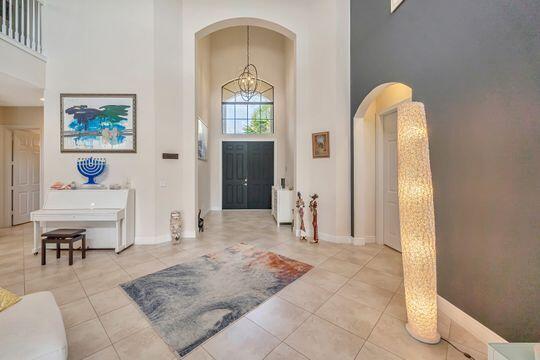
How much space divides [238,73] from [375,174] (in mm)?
5312

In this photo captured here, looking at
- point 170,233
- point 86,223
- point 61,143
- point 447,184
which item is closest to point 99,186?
point 86,223

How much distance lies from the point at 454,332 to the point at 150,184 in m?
4.17

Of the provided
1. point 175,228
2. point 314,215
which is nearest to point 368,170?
point 314,215

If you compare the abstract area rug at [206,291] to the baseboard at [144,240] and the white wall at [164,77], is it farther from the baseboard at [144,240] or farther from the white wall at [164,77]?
the white wall at [164,77]

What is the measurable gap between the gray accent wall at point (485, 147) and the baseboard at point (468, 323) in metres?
0.05

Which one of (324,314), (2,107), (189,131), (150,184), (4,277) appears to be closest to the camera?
(324,314)

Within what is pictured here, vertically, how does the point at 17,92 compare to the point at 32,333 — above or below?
above

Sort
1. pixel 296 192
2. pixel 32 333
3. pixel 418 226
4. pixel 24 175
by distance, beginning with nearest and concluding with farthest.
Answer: pixel 32 333 → pixel 418 226 → pixel 296 192 → pixel 24 175

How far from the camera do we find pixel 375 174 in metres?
3.71

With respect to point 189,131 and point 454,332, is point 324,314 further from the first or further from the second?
point 189,131

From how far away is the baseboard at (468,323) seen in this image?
155 centimetres

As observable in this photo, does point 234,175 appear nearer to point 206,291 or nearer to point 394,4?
point 206,291

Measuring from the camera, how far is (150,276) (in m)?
2.56

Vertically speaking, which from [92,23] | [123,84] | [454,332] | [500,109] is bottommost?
[454,332]
